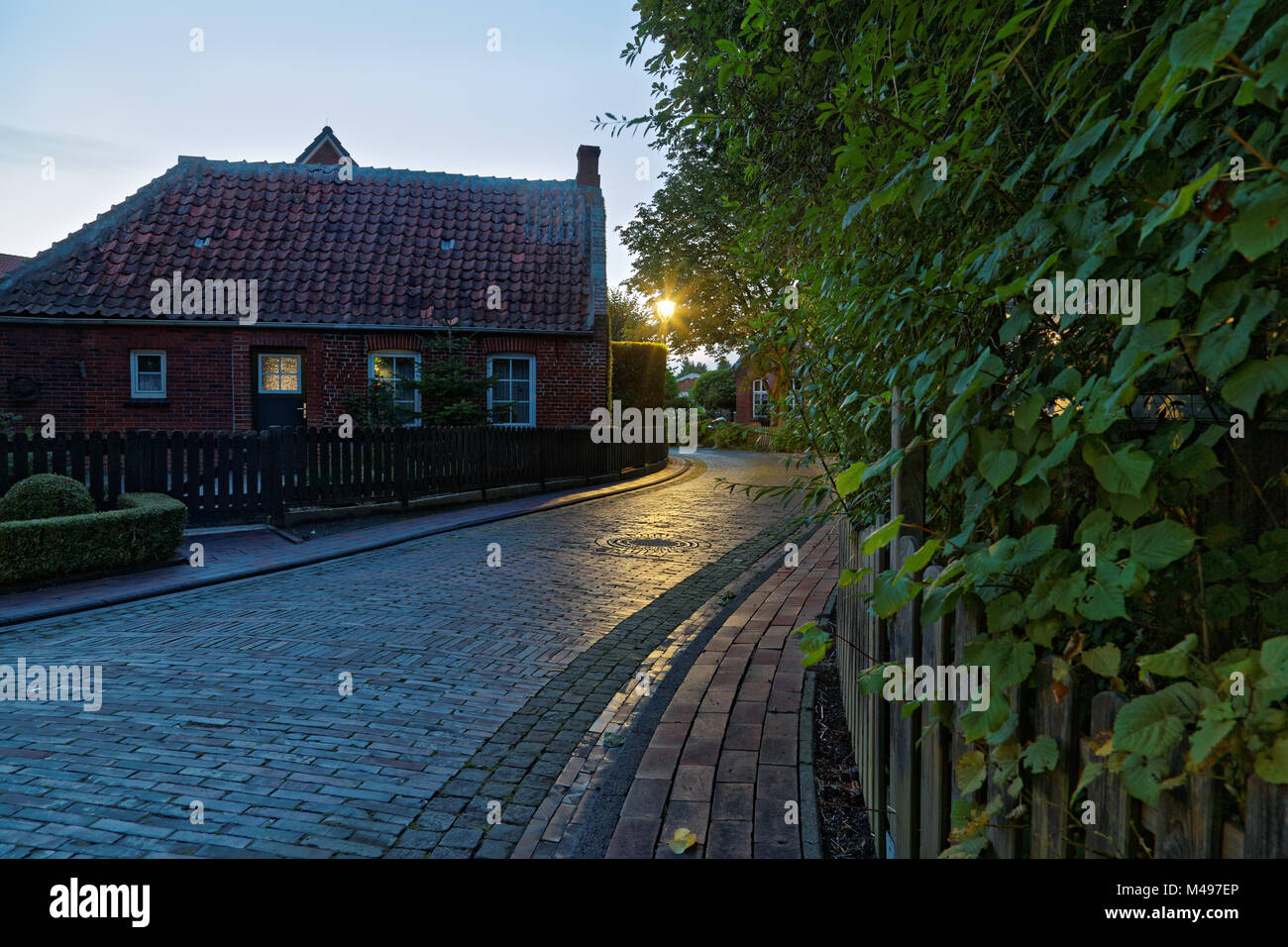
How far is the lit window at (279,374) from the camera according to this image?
18562 millimetres

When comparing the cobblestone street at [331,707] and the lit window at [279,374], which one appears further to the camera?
the lit window at [279,374]

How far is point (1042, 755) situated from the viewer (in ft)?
5.63

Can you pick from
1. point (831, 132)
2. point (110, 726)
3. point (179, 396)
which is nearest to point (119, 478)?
point (110, 726)

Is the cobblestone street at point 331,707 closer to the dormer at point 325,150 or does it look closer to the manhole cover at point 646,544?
the manhole cover at point 646,544

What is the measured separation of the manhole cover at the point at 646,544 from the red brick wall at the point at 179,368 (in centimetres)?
968

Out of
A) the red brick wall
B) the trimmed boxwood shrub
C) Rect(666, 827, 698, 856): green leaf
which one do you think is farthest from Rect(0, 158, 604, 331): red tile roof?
Rect(666, 827, 698, 856): green leaf

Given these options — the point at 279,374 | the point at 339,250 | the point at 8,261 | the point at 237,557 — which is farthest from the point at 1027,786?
the point at 8,261

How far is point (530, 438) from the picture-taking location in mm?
16484

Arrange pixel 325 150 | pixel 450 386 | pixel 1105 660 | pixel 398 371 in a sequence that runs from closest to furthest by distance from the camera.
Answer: pixel 1105 660, pixel 450 386, pixel 398 371, pixel 325 150

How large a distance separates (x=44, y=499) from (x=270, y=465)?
313 cm

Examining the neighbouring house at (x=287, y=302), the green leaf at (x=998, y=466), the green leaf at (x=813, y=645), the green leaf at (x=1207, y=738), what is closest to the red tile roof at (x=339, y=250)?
the neighbouring house at (x=287, y=302)

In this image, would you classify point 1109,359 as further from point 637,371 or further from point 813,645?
point 637,371
